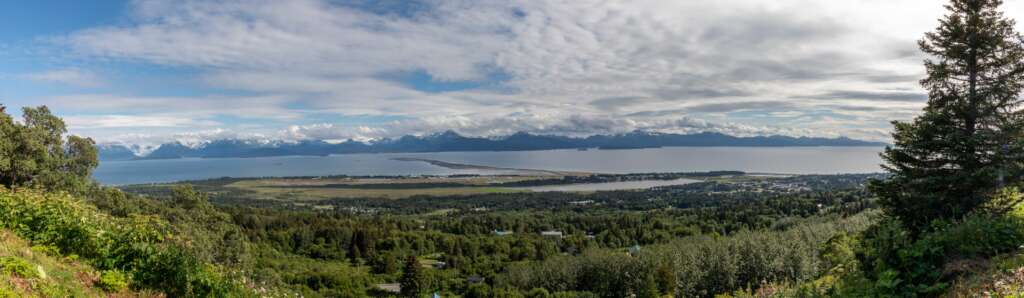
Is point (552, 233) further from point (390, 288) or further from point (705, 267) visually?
point (705, 267)

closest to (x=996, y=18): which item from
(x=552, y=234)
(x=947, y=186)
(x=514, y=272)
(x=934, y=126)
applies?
(x=934, y=126)

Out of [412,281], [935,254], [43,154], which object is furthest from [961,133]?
[412,281]

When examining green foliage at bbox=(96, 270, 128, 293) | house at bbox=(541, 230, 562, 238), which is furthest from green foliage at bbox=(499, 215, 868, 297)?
house at bbox=(541, 230, 562, 238)

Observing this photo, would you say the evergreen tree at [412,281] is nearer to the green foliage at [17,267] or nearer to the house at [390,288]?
the house at [390,288]

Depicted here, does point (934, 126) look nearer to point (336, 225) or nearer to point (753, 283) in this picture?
point (753, 283)

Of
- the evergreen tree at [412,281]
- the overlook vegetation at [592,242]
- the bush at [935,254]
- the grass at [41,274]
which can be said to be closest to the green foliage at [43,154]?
the overlook vegetation at [592,242]
